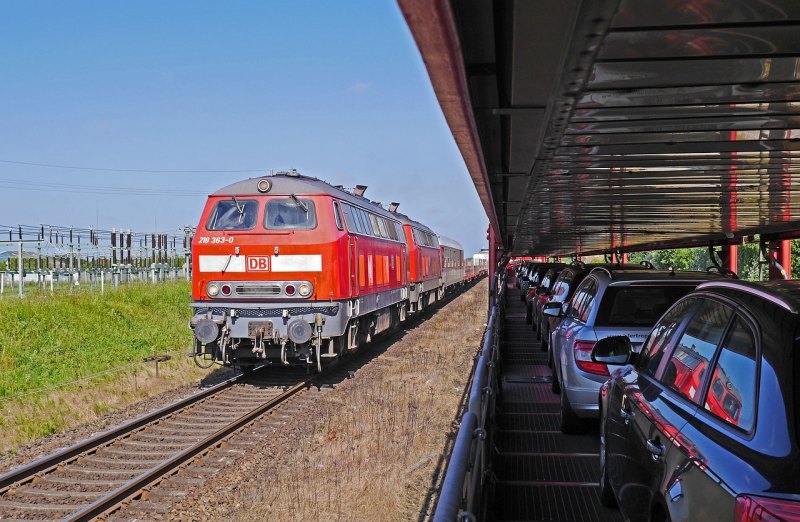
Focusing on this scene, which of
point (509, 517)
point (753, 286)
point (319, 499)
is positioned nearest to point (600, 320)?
point (509, 517)

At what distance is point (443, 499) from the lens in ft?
8.34

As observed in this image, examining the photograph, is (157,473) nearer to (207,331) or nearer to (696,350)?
(207,331)

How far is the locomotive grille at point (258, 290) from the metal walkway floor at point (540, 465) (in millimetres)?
4704

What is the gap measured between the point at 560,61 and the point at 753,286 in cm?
125

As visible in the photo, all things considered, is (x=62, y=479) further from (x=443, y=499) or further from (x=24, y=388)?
(x=443, y=499)

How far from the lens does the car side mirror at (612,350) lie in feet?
16.0

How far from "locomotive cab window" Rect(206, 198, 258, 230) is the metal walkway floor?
19.1 feet

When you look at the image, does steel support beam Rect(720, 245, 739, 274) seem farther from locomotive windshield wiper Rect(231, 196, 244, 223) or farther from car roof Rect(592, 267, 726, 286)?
car roof Rect(592, 267, 726, 286)

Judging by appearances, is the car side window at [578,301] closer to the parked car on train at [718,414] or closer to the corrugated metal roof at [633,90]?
the corrugated metal roof at [633,90]

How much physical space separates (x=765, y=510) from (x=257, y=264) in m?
11.7

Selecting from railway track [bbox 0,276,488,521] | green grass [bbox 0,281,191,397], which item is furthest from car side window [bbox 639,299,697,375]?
green grass [bbox 0,281,191,397]

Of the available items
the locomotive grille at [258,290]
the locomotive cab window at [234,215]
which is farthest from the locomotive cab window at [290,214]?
the locomotive grille at [258,290]

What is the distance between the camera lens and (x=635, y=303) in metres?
7.24

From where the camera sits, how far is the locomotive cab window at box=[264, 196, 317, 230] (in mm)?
13531
